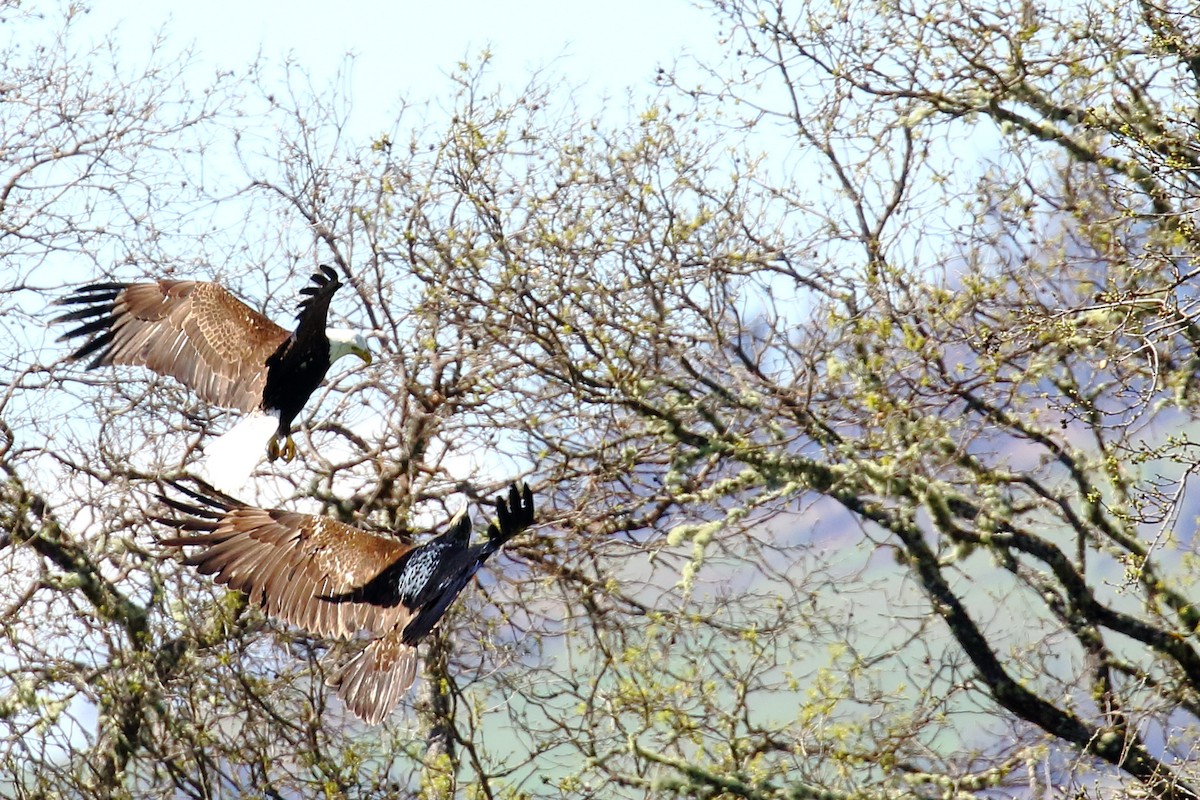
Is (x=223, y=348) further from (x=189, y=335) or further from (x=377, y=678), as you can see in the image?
(x=377, y=678)

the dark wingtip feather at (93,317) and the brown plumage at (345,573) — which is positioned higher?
the dark wingtip feather at (93,317)

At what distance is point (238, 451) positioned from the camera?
649 cm

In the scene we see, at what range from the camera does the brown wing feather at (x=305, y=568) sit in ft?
20.3

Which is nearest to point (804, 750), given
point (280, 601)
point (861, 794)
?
point (861, 794)

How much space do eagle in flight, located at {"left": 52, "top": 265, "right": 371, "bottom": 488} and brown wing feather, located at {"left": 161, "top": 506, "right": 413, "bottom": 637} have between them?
0.32 metres

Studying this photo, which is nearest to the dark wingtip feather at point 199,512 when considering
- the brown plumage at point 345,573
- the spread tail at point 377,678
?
the brown plumage at point 345,573

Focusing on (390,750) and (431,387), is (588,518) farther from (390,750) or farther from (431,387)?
(390,750)

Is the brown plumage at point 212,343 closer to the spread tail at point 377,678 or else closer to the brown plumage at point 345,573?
the brown plumage at point 345,573

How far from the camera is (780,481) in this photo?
666cm

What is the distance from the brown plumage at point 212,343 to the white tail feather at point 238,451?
0.11 metres

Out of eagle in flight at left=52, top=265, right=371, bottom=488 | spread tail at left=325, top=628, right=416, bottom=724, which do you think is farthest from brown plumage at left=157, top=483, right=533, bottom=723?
eagle in flight at left=52, top=265, right=371, bottom=488

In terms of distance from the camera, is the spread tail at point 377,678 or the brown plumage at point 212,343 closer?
the spread tail at point 377,678

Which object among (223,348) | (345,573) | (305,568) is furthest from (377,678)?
(223,348)

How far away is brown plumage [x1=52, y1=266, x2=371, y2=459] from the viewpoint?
6770 millimetres
